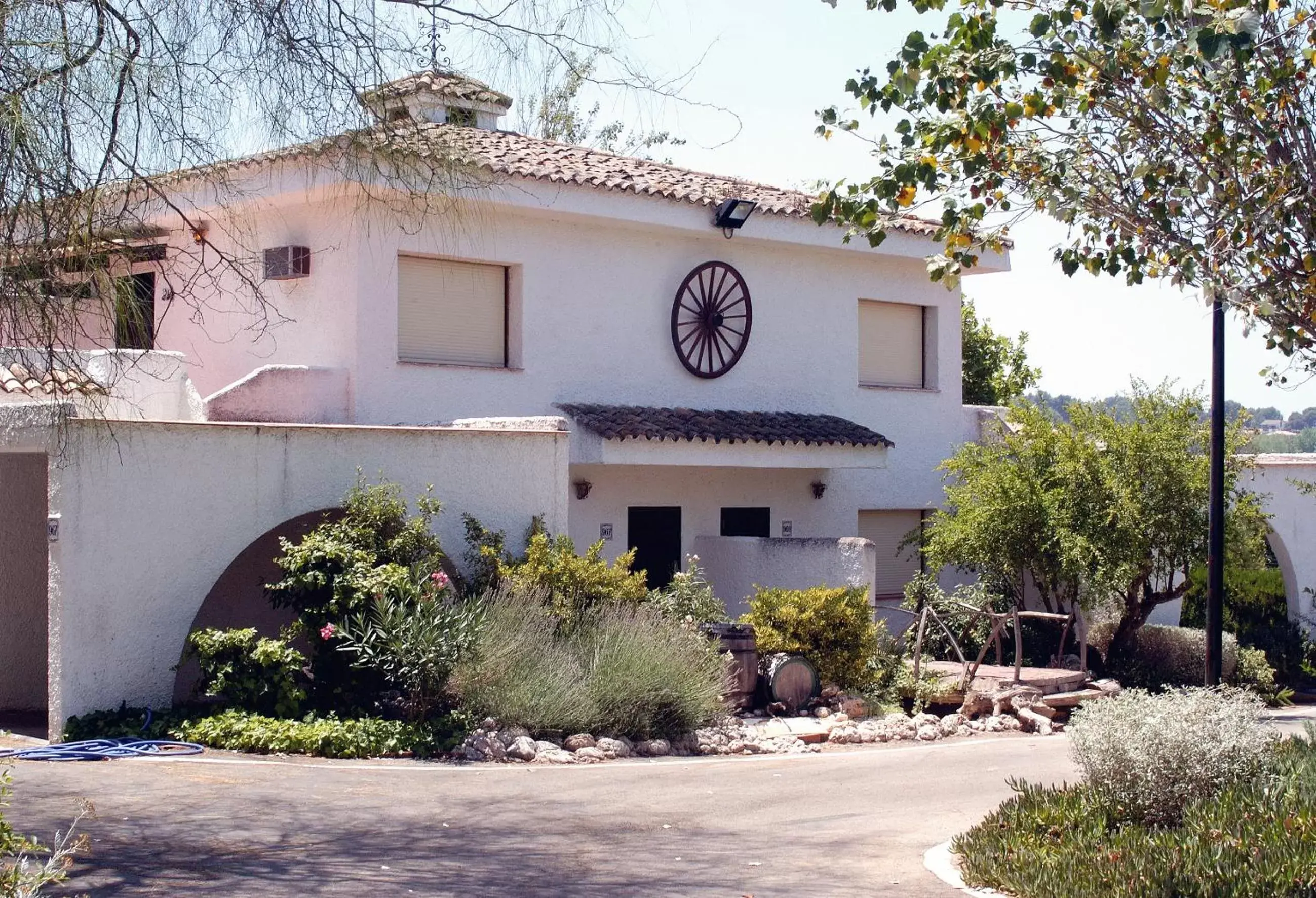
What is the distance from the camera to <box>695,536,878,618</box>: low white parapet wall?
17438 millimetres

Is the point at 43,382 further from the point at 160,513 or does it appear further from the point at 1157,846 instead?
the point at 1157,846

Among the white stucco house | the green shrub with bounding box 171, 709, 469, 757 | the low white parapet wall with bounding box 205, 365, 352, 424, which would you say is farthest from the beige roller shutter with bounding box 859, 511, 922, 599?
the green shrub with bounding box 171, 709, 469, 757

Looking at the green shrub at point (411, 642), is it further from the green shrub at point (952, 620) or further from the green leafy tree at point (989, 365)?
the green leafy tree at point (989, 365)

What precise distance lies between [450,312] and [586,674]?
19.4 ft

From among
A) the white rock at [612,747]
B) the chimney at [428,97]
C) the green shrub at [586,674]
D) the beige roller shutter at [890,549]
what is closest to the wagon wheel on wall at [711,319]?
the beige roller shutter at [890,549]

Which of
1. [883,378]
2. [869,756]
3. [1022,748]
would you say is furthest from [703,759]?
[883,378]

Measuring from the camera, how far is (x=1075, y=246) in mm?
11047

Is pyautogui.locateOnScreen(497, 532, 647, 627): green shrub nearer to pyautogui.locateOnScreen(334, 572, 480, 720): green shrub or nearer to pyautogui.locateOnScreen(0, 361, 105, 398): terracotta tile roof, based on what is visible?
pyautogui.locateOnScreen(334, 572, 480, 720): green shrub

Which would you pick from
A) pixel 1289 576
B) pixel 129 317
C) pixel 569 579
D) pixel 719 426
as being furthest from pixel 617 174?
pixel 1289 576

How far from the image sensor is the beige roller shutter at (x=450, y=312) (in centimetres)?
1722

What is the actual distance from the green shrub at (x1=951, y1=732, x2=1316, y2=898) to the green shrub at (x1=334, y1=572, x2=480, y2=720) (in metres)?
5.13

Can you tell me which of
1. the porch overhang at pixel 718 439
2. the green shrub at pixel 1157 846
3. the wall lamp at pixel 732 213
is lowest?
the green shrub at pixel 1157 846

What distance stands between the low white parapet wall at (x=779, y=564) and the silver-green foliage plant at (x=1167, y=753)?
7330 millimetres

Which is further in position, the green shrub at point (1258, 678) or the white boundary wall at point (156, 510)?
the green shrub at point (1258, 678)
